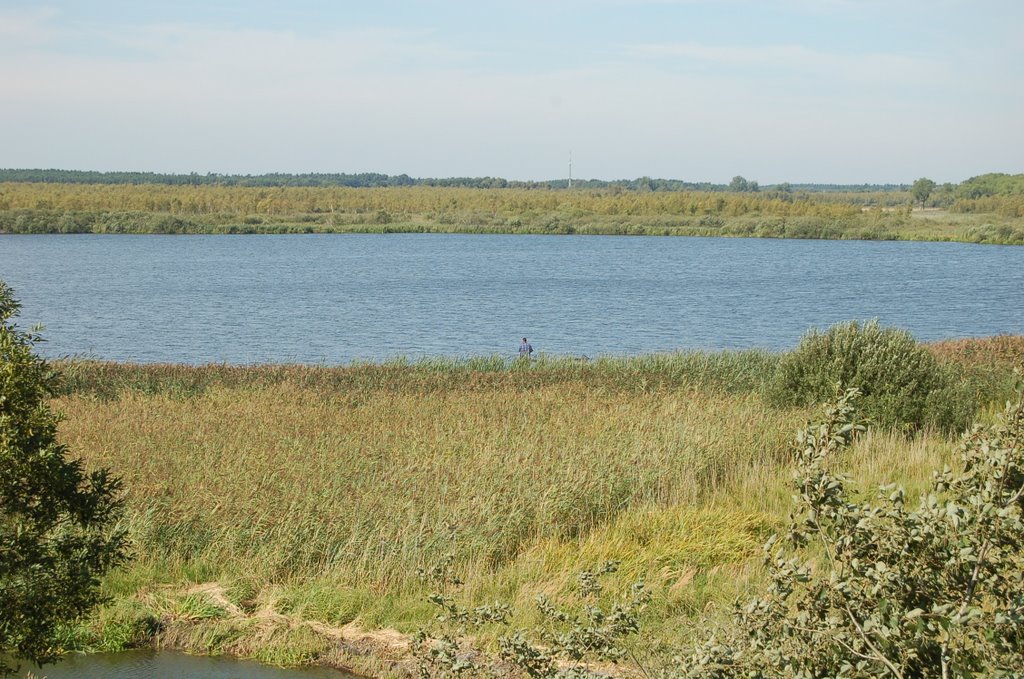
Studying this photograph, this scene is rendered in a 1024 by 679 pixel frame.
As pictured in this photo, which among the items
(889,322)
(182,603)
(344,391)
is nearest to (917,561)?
(182,603)

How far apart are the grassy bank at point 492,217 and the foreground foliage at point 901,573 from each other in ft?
347

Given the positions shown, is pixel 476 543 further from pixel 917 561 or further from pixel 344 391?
pixel 344 391

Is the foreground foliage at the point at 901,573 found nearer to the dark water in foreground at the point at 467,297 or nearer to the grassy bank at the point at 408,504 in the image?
the grassy bank at the point at 408,504

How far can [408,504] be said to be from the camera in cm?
976

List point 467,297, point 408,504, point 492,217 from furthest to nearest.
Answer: point 492,217 → point 467,297 → point 408,504

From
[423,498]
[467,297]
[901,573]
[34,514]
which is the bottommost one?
[467,297]

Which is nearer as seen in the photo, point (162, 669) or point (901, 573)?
point (901, 573)

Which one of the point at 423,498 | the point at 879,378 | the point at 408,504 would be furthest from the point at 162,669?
the point at 879,378

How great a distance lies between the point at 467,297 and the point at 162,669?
39.9 m

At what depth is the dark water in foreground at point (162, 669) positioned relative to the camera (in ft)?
26.9

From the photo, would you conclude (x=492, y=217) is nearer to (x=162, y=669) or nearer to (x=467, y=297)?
(x=467, y=297)

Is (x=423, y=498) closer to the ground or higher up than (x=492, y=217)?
closer to the ground

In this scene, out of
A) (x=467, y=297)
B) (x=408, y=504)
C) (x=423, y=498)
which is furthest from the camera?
(x=467, y=297)

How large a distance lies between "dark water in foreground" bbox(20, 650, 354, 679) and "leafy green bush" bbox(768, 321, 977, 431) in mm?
8758
